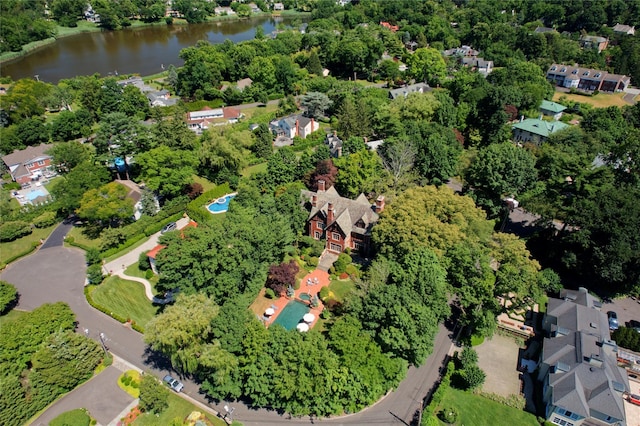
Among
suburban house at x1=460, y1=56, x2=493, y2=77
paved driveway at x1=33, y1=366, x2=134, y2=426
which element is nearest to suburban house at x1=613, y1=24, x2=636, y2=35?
suburban house at x1=460, y1=56, x2=493, y2=77

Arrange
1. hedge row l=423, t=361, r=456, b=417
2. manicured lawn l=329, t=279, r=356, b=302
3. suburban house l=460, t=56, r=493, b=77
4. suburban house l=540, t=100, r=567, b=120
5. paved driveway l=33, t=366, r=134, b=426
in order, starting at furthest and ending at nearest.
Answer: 1. suburban house l=460, t=56, r=493, b=77
2. suburban house l=540, t=100, r=567, b=120
3. manicured lawn l=329, t=279, r=356, b=302
4. paved driveway l=33, t=366, r=134, b=426
5. hedge row l=423, t=361, r=456, b=417

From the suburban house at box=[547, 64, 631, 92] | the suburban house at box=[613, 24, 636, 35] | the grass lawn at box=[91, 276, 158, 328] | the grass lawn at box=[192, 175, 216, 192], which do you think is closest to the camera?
the grass lawn at box=[91, 276, 158, 328]

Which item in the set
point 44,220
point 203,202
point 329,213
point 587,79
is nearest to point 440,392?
point 329,213

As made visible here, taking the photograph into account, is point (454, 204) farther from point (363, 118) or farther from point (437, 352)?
point (363, 118)

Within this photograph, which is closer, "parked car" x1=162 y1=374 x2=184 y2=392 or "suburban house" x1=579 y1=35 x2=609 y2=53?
"parked car" x1=162 y1=374 x2=184 y2=392

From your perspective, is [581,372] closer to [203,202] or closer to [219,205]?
[219,205]

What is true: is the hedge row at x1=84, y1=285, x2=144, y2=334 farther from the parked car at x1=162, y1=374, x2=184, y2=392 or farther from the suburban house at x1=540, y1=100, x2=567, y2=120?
the suburban house at x1=540, y1=100, x2=567, y2=120

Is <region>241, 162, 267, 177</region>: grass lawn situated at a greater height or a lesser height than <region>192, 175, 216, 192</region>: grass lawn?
greater

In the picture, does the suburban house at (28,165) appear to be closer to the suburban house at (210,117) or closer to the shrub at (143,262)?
the suburban house at (210,117)
